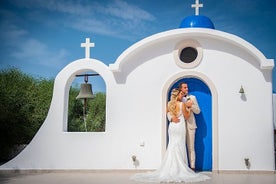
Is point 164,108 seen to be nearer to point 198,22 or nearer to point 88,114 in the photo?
point 198,22

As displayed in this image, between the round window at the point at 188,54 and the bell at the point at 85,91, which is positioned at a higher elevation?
the round window at the point at 188,54

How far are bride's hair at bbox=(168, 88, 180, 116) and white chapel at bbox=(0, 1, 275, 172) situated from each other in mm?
345

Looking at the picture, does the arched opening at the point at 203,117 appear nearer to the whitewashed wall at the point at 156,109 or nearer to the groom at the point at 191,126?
the whitewashed wall at the point at 156,109

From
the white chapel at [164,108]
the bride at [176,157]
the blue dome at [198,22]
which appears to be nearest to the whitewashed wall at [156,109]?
the white chapel at [164,108]

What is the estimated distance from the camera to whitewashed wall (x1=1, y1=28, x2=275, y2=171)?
955cm

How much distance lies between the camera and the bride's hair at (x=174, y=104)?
946 cm

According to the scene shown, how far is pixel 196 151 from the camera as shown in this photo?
995cm

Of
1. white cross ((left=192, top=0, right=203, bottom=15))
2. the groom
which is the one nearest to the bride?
the groom

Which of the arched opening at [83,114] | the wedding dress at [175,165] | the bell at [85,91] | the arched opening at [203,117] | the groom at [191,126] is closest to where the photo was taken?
the wedding dress at [175,165]

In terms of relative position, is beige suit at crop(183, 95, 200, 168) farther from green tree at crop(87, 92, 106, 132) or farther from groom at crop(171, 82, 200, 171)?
green tree at crop(87, 92, 106, 132)

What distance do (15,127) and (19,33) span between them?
600cm

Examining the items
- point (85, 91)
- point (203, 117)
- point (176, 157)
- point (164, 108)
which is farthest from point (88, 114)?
point (176, 157)

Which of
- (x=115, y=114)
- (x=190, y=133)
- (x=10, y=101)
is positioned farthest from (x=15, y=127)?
(x=190, y=133)

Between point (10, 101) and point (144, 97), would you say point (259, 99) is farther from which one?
point (10, 101)
